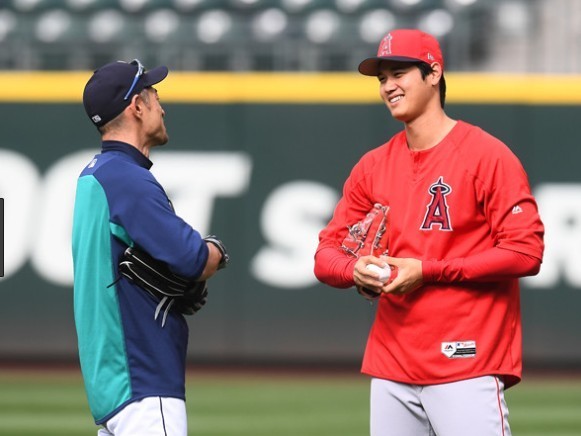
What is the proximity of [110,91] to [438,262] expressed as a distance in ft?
3.81

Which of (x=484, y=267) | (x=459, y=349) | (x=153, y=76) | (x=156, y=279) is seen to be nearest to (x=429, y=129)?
(x=484, y=267)

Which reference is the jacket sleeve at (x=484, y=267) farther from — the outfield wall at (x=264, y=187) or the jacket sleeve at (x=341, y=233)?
the outfield wall at (x=264, y=187)

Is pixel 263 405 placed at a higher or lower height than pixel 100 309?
lower

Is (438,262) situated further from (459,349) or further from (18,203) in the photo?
(18,203)

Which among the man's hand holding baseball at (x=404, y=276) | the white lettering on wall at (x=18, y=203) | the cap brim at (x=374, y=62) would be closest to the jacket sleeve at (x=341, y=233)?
the man's hand holding baseball at (x=404, y=276)

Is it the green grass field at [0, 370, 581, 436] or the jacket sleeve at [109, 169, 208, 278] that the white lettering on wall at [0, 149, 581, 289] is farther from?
the jacket sleeve at [109, 169, 208, 278]

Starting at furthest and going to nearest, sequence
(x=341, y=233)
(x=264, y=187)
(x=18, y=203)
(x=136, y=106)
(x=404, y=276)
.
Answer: (x=264, y=187) → (x=18, y=203) → (x=341, y=233) → (x=136, y=106) → (x=404, y=276)

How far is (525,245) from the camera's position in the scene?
3479 mm

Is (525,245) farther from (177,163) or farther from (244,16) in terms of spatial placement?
(244,16)

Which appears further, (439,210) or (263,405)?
(263,405)

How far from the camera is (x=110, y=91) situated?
11.6ft

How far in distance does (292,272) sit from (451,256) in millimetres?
6476

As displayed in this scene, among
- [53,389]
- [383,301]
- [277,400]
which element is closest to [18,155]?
[53,389]

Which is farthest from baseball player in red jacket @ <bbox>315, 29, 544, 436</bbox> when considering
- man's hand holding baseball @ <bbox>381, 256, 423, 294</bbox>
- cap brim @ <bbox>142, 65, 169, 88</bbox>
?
cap brim @ <bbox>142, 65, 169, 88</bbox>
